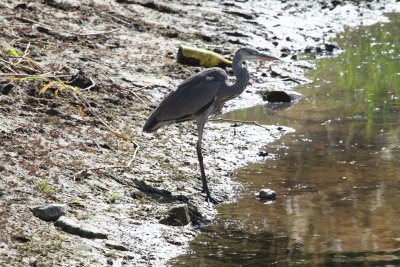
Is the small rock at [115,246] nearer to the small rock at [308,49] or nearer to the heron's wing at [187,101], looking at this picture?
the heron's wing at [187,101]

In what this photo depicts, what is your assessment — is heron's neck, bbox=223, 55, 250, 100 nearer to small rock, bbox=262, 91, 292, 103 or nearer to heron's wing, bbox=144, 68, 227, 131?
heron's wing, bbox=144, 68, 227, 131

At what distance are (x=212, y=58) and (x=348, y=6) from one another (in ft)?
24.7

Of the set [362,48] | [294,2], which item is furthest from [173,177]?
[294,2]

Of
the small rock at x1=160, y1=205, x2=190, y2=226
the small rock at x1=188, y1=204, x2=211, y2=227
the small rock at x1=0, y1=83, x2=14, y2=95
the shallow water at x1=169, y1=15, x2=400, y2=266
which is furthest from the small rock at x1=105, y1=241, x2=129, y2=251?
the small rock at x1=0, y1=83, x2=14, y2=95

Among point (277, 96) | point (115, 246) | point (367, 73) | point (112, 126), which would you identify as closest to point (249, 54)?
point (112, 126)

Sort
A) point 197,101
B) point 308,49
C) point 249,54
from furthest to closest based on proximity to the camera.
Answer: point 308,49, point 249,54, point 197,101

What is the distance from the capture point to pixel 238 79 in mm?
10039

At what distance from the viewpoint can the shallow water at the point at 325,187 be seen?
7344 millimetres

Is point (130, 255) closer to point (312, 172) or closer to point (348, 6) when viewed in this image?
point (312, 172)

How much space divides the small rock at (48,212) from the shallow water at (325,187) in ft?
3.39

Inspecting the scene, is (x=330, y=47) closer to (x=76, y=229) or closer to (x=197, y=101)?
(x=197, y=101)

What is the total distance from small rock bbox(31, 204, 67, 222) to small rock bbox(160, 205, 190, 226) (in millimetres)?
1012

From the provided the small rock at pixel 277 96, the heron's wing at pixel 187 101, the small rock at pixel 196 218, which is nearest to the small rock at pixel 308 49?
the small rock at pixel 277 96

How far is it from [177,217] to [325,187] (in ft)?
6.52
